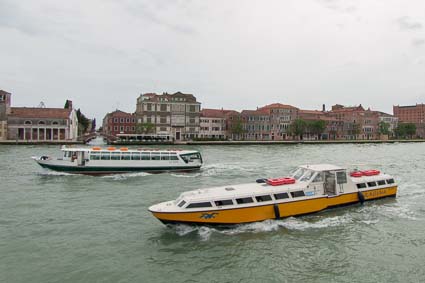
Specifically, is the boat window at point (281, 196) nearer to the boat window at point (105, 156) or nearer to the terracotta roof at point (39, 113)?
the boat window at point (105, 156)

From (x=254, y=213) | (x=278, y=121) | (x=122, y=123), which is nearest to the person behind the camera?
(x=254, y=213)

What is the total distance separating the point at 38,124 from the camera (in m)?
95.1

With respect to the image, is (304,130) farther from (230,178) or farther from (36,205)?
(36,205)

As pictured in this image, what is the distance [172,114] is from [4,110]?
157 feet

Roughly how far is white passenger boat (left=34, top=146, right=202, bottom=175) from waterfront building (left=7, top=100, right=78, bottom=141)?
2556 inches

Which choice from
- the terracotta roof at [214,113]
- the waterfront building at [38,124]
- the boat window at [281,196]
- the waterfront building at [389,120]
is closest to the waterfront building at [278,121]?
the terracotta roof at [214,113]

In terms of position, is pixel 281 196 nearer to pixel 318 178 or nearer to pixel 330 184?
pixel 318 178

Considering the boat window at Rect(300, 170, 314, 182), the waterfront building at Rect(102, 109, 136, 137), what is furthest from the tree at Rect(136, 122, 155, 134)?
the boat window at Rect(300, 170, 314, 182)

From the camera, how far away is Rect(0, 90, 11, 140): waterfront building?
9144cm

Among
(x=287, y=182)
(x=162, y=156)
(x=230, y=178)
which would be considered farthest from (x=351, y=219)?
(x=162, y=156)

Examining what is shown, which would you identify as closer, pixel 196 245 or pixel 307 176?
pixel 196 245

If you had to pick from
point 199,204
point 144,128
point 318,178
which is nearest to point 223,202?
point 199,204

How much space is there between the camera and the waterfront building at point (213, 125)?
118 meters

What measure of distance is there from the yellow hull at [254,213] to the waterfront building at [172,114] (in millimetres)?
91693
